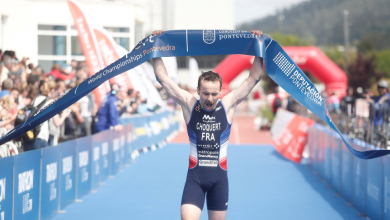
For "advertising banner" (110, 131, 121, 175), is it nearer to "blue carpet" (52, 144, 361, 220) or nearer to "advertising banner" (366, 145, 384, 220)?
"blue carpet" (52, 144, 361, 220)

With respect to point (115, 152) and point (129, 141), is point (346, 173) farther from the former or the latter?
point (129, 141)

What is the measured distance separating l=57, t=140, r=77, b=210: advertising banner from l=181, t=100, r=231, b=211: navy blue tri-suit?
381 centimetres

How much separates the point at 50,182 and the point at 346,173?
17.7 feet

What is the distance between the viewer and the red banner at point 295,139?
47.5 ft

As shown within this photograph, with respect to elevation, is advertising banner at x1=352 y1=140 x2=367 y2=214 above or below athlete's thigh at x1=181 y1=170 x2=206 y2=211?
below

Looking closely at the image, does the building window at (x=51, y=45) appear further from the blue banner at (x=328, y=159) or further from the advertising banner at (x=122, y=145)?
the blue banner at (x=328, y=159)

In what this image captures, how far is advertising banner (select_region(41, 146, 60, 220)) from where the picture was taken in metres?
7.15

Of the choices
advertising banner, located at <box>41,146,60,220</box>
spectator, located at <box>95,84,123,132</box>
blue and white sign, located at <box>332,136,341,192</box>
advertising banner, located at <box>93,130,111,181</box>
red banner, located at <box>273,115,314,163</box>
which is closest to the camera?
advertising banner, located at <box>41,146,60,220</box>

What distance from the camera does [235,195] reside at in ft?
31.4

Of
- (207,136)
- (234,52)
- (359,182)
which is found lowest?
(359,182)

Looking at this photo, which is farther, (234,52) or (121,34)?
(121,34)

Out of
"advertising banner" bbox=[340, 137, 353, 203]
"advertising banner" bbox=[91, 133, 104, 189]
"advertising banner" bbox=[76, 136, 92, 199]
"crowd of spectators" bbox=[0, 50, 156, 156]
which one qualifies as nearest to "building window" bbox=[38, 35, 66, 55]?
"crowd of spectators" bbox=[0, 50, 156, 156]

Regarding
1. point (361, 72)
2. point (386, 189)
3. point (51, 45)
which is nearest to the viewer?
point (386, 189)

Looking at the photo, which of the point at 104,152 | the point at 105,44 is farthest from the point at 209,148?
the point at 105,44
